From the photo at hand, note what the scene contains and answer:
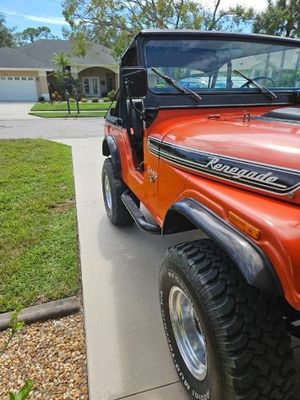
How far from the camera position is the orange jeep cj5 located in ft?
4.28

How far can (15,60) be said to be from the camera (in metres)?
35.3

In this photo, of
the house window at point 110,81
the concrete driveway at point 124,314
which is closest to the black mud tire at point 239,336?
the concrete driveway at point 124,314

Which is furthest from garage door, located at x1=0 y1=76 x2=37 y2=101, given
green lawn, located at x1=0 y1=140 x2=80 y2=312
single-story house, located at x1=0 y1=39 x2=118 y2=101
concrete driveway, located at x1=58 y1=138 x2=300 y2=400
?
concrete driveway, located at x1=58 y1=138 x2=300 y2=400

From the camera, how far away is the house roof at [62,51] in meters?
36.2

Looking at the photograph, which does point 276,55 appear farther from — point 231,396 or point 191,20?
point 191,20

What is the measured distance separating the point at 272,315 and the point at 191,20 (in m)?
25.3

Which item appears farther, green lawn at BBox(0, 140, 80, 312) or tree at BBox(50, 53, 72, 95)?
tree at BBox(50, 53, 72, 95)

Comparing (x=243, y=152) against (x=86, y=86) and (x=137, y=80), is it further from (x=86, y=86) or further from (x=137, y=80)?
(x=86, y=86)

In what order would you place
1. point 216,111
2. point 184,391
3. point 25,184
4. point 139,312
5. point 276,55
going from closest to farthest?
point 184,391
point 139,312
point 216,111
point 276,55
point 25,184

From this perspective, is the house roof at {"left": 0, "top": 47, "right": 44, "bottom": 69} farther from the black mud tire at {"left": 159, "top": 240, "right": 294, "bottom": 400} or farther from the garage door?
the black mud tire at {"left": 159, "top": 240, "right": 294, "bottom": 400}

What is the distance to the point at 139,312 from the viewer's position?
2490 mm

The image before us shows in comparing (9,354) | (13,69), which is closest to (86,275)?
(9,354)

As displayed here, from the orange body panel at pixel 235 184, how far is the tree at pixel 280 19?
91.3 ft

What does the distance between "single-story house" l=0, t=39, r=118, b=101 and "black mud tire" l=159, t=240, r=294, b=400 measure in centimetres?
3557
